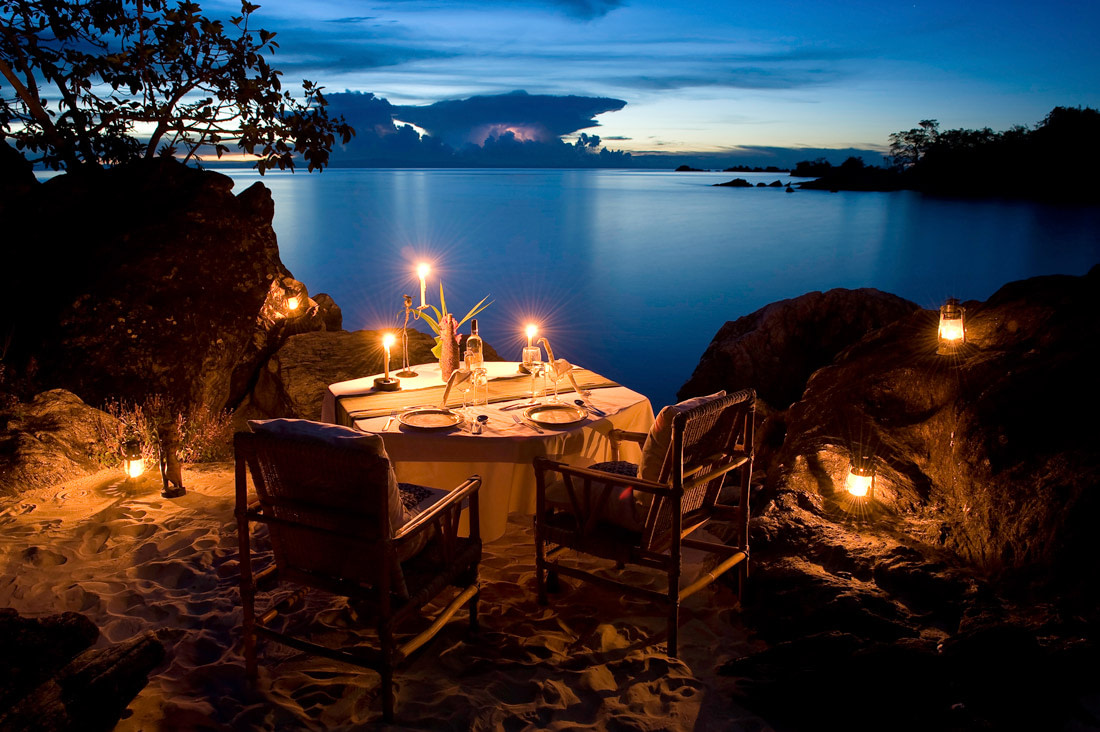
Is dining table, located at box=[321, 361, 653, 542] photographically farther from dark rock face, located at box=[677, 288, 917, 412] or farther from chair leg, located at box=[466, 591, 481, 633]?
dark rock face, located at box=[677, 288, 917, 412]

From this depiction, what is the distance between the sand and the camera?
7.69 ft

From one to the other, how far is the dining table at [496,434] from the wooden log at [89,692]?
1.13 m

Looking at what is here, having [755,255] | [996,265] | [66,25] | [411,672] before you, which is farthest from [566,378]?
[755,255]

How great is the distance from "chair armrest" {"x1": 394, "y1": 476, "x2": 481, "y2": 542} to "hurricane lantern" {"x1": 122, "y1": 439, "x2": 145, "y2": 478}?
8.57ft

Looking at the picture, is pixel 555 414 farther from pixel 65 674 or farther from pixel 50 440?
pixel 50 440

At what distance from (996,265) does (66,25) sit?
50.3 feet

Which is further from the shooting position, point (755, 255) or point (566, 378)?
point (755, 255)

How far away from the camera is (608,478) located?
264 centimetres

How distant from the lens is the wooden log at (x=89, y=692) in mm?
1883

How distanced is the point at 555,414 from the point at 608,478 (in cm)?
67

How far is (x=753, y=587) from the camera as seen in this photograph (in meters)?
3.05

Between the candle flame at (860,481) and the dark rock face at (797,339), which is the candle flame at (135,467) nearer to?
the candle flame at (860,481)

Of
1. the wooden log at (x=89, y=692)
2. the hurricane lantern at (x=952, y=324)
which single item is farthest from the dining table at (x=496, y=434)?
the hurricane lantern at (x=952, y=324)

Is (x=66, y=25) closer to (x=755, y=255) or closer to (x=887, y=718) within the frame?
(x=887, y=718)
